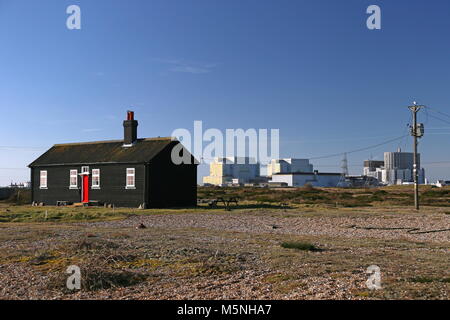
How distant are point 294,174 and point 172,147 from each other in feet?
418

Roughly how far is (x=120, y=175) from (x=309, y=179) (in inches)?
5225

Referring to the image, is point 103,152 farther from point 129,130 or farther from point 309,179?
point 309,179

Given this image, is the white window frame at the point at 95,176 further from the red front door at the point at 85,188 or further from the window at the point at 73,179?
the window at the point at 73,179

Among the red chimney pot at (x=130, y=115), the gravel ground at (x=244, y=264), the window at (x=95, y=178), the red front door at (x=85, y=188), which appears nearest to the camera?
the gravel ground at (x=244, y=264)

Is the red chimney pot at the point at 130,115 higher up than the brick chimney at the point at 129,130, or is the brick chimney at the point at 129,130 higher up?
the red chimney pot at the point at 130,115

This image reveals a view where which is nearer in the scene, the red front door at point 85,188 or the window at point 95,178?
the window at point 95,178

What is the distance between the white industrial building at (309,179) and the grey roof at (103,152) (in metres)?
124

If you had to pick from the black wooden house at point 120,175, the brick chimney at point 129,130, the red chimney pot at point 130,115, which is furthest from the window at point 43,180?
the red chimney pot at point 130,115

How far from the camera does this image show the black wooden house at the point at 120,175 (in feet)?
116

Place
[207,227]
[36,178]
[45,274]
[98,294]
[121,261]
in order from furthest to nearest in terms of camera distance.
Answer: [36,178]
[207,227]
[121,261]
[45,274]
[98,294]

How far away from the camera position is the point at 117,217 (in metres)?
28.2

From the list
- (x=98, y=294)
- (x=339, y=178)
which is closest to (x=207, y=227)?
(x=98, y=294)

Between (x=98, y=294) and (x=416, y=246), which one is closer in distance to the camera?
(x=98, y=294)

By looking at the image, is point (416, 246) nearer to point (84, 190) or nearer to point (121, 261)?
point (121, 261)
